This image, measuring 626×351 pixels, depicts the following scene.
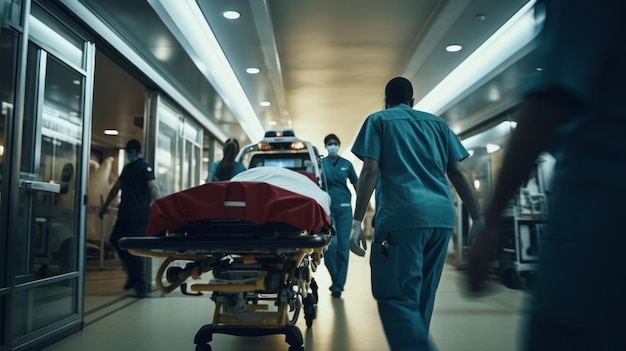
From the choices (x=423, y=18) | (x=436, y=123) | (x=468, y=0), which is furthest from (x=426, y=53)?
(x=436, y=123)

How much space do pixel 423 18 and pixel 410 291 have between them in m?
4.12

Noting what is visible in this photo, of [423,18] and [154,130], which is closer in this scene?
[423,18]

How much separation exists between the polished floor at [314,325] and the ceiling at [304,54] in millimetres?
2324

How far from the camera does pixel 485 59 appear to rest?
6.14 m

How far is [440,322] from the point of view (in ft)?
13.1

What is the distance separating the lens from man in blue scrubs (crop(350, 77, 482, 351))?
6.85 ft

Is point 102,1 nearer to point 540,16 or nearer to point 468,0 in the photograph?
point 468,0

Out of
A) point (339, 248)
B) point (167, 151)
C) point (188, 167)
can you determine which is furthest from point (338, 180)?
point (188, 167)

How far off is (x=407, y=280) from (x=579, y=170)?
4.58 ft

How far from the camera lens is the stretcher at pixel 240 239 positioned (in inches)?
95.3

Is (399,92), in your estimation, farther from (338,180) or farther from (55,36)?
(338,180)

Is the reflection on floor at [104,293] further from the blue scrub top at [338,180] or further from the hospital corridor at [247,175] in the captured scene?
the blue scrub top at [338,180]

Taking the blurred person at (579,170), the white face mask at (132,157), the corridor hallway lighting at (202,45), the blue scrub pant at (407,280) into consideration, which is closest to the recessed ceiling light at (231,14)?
the corridor hallway lighting at (202,45)

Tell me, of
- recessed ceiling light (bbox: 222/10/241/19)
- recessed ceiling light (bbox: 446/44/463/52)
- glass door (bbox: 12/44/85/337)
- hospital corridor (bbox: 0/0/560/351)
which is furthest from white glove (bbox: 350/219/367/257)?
recessed ceiling light (bbox: 446/44/463/52)
